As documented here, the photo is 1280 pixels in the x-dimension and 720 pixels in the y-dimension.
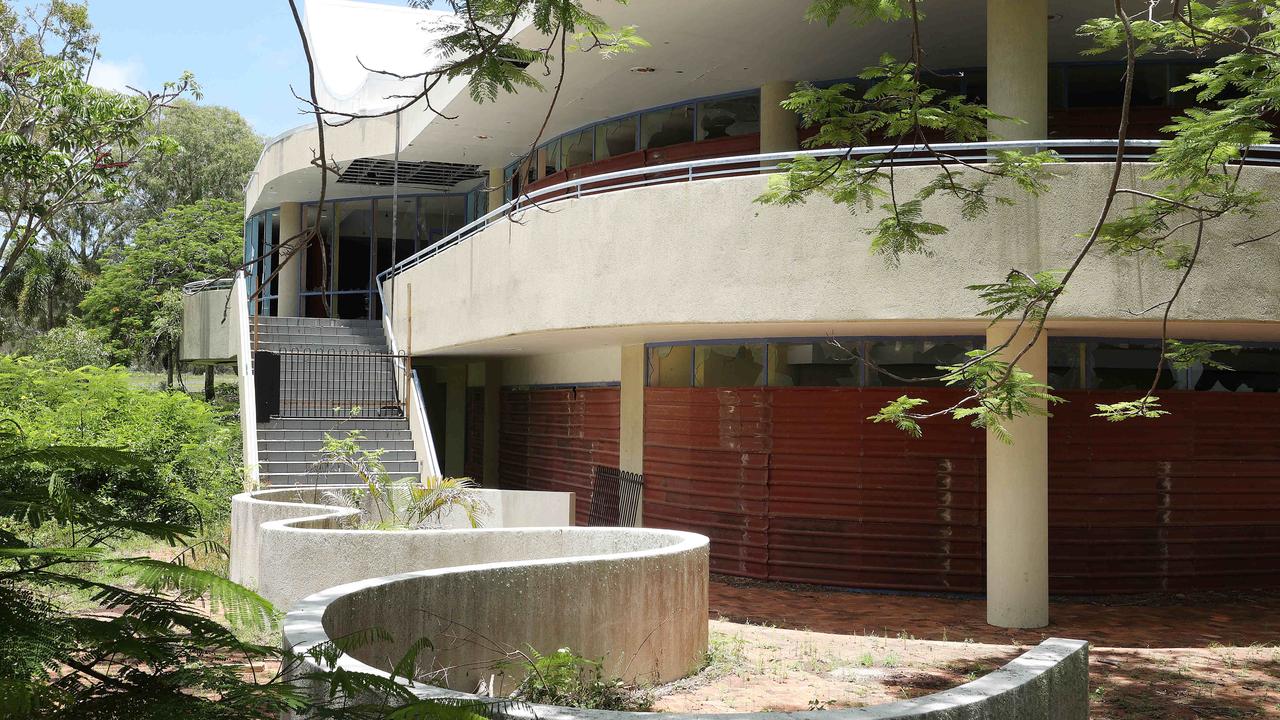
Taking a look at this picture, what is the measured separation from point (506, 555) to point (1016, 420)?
5.63 m

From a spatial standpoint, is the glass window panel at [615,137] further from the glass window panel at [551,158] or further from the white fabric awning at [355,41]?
the white fabric awning at [355,41]

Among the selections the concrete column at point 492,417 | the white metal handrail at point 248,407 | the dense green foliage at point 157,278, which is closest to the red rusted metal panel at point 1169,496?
the white metal handrail at point 248,407

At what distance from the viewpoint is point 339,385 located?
2095cm

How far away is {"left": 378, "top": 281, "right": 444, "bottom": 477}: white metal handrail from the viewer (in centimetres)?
1795

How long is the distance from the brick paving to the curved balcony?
3.28 m

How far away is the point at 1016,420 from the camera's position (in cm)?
1227

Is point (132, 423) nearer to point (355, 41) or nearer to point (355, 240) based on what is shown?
point (355, 240)

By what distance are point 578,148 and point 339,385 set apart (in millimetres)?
6172

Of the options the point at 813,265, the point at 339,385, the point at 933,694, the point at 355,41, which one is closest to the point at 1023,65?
the point at 813,265

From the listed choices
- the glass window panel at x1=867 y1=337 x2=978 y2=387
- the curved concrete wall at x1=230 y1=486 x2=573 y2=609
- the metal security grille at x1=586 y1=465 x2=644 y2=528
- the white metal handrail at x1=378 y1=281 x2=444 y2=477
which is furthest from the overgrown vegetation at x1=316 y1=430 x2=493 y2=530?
the glass window panel at x1=867 y1=337 x2=978 y2=387

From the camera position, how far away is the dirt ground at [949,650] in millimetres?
8875

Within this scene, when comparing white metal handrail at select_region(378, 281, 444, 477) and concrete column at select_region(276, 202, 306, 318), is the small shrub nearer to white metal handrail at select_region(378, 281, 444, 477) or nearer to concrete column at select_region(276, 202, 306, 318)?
white metal handrail at select_region(378, 281, 444, 477)

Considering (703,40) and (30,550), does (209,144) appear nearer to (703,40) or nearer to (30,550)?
(703,40)

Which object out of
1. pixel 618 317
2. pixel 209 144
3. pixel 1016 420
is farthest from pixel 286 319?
pixel 209 144
